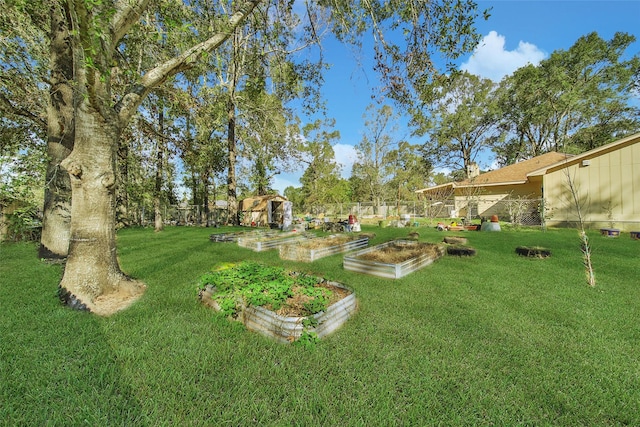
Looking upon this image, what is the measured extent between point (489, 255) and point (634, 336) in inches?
177

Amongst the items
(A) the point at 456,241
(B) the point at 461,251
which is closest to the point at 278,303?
(B) the point at 461,251

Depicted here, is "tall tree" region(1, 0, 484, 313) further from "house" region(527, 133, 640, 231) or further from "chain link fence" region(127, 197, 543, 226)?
"chain link fence" region(127, 197, 543, 226)

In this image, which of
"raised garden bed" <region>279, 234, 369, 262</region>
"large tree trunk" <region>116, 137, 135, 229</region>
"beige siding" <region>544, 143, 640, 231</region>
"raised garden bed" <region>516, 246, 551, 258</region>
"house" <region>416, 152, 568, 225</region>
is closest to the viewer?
"raised garden bed" <region>516, 246, 551, 258</region>

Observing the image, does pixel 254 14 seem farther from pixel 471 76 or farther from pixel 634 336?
pixel 471 76

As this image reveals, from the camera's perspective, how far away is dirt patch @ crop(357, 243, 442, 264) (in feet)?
19.5

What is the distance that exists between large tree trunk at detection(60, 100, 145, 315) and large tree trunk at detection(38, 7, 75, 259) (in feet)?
10.9

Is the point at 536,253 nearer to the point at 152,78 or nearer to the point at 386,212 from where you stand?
the point at 152,78

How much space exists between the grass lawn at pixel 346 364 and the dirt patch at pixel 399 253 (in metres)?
1.86

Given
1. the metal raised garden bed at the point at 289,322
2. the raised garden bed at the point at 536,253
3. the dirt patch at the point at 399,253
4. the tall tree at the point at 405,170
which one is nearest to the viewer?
the metal raised garden bed at the point at 289,322

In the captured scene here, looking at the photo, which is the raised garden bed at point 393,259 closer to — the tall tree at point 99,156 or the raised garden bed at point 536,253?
the raised garden bed at point 536,253

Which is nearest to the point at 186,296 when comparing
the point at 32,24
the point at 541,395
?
the point at 541,395

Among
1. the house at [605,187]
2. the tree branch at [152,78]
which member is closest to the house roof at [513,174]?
the house at [605,187]

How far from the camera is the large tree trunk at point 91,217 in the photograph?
11.5 ft

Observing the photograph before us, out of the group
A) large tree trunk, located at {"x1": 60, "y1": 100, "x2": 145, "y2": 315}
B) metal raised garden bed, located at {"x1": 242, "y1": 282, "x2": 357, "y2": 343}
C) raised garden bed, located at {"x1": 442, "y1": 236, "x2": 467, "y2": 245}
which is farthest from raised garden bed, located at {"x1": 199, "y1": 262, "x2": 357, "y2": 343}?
raised garden bed, located at {"x1": 442, "y1": 236, "x2": 467, "y2": 245}
